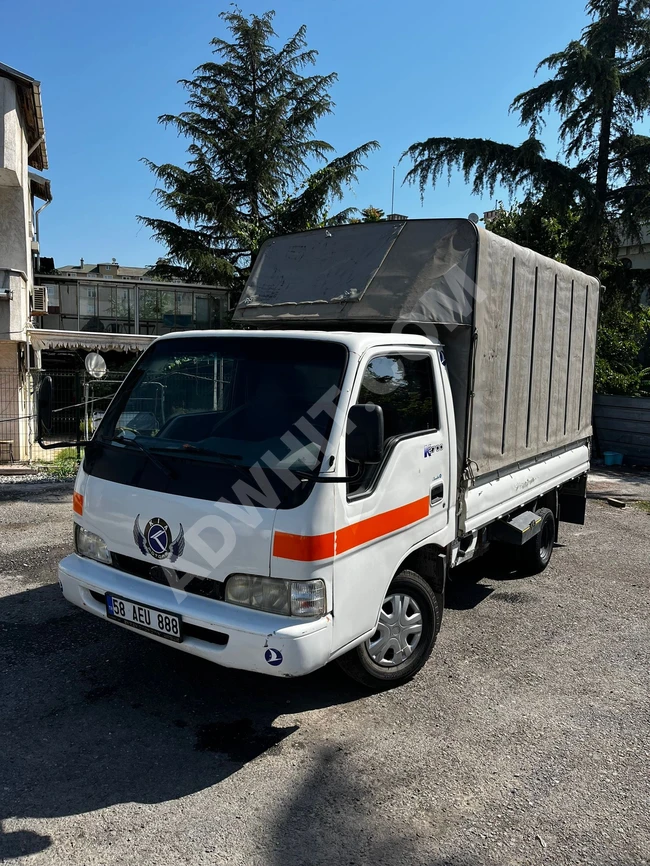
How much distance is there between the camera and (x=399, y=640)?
3.99 meters

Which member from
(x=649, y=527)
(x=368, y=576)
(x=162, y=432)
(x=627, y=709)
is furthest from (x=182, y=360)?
(x=649, y=527)

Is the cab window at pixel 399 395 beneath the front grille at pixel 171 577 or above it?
above

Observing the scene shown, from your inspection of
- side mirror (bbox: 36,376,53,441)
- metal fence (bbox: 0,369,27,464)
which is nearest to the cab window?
side mirror (bbox: 36,376,53,441)

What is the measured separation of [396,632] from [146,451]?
72.2 inches

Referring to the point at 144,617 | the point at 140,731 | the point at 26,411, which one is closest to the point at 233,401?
the point at 144,617

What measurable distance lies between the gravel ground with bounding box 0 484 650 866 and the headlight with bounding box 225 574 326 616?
2.71 ft

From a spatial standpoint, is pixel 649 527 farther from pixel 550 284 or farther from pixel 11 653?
pixel 11 653

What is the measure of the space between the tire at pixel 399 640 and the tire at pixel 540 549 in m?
2.52

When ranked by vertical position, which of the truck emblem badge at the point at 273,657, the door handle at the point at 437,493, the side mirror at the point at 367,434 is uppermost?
the side mirror at the point at 367,434

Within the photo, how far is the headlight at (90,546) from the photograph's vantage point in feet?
12.4

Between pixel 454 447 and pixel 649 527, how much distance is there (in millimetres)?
5919

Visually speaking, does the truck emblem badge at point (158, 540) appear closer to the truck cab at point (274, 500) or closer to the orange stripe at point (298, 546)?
the truck cab at point (274, 500)

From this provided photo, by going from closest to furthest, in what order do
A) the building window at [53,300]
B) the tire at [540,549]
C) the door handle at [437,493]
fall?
the door handle at [437,493], the tire at [540,549], the building window at [53,300]

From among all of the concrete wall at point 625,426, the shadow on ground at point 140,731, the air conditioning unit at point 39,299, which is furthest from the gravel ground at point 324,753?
the air conditioning unit at point 39,299
